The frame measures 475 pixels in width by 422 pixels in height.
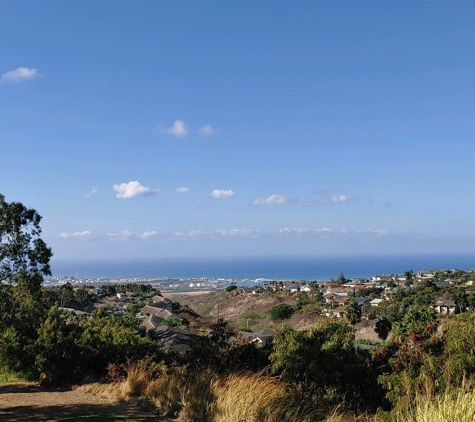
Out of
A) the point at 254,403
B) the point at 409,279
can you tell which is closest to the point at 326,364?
the point at 254,403

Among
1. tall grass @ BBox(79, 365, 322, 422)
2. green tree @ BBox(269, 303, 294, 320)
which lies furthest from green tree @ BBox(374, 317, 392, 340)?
tall grass @ BBox(79, 365, 322, 422)

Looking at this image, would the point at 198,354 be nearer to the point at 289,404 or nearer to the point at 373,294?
the point at 289,404

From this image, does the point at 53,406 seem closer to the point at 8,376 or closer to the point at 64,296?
the point at 8,376

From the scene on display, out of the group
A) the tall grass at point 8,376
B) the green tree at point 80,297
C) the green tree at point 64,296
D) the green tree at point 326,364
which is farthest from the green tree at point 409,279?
the tall grass at point 8,376

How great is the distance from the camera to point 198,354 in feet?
36.1

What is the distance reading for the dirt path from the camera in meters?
7.54

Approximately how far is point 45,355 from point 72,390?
2222 millimetres

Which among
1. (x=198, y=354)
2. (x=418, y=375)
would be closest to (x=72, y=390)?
(x=198, y=354)

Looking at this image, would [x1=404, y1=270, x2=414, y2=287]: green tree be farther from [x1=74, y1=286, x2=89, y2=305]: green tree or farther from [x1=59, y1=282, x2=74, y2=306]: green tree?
[x1=59, y1=282, x2=74, y2=306]: green tree

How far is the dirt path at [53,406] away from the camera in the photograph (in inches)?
297

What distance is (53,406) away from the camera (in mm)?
8609

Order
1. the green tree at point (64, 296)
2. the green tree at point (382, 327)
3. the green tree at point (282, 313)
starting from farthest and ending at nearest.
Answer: the green tree at point (282, 313) → the green tree at point (64, 296) → the green tree at point (382, 327)

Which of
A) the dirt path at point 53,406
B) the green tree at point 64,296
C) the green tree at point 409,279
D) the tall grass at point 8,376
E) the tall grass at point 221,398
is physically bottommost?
the green tree at point 409,279

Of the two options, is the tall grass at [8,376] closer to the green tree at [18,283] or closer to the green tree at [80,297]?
the green tree at [18,283]
